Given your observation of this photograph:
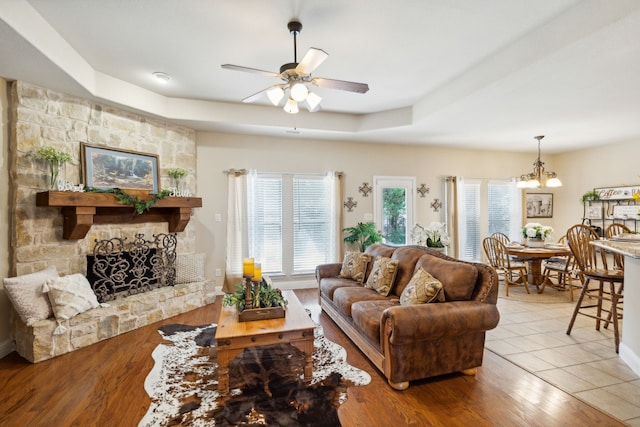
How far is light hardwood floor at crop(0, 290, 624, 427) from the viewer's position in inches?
88.7

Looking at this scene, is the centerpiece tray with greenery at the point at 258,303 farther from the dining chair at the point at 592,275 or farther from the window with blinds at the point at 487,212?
the window with blinds at the point at 487,212

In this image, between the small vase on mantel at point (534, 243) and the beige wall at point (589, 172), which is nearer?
the small vase on mantel at point (534, 243)

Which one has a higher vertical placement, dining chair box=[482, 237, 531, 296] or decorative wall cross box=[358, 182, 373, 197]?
decorative wall cross box=[358, 182, 373, 197]

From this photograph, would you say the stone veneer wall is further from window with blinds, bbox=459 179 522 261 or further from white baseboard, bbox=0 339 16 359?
window with blinds, bbox=459 179 522 261

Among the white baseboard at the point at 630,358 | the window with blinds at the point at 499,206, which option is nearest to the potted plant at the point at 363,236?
the window with blinds at the point at 499,206

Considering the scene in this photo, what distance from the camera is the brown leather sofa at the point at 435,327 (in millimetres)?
2518

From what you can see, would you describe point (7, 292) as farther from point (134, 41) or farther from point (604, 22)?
point (604, 22)

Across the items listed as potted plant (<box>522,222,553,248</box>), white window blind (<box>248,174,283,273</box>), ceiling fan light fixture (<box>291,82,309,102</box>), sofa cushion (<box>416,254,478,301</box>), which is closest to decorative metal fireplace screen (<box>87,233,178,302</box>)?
white window blind (<box>248,174,283,273</box>)

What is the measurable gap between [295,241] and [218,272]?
1.44 meters

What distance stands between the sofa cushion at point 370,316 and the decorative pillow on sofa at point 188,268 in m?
2.72

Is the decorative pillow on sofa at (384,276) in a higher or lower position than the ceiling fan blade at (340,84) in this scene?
lower

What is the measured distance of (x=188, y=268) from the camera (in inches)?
190

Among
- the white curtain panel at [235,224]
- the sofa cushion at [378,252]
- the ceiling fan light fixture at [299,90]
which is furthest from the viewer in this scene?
the white curtain panel at [235,224]

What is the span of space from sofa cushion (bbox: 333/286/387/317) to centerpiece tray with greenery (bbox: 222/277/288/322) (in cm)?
75
